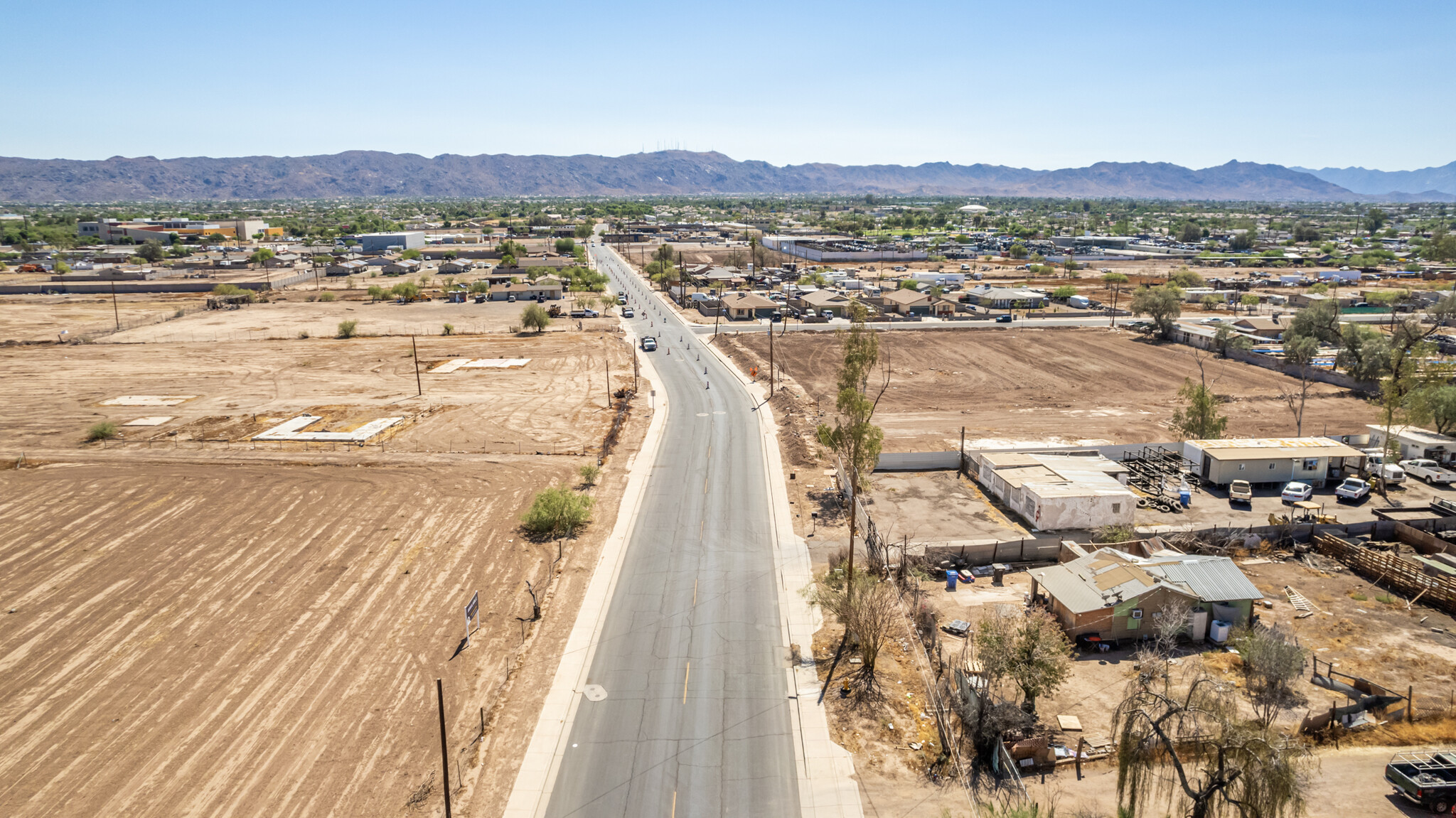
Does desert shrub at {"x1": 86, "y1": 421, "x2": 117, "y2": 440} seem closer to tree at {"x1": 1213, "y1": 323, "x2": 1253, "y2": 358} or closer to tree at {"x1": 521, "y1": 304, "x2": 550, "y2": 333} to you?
tree at {"x1": 521, "y1": 304, "x2": 550, "y2": 333}

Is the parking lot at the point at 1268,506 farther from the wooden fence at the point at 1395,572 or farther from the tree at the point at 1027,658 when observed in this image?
the tree at the point at 1027,658

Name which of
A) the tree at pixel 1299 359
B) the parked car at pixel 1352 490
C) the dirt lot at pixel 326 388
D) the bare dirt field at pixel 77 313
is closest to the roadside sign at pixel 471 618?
the dirt lot at pixel 326 388

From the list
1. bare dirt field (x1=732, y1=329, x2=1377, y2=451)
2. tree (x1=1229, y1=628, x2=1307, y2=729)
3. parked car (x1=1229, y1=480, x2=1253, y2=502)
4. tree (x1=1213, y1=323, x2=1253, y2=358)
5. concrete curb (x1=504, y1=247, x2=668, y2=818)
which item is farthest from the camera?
tree (x1=1213, y1=323, x2=1253, y2=358)

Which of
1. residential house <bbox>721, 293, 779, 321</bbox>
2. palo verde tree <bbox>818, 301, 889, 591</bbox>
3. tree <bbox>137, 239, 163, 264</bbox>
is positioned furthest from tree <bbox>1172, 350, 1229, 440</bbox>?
tree <bbox>137, 239, 163, 264</bbox>

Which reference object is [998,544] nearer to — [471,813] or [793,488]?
[793,488]

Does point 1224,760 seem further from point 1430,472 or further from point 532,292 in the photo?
point 532,292

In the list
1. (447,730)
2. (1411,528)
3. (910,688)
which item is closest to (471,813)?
(447,730)

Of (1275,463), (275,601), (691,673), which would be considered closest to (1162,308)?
(1275,463)
